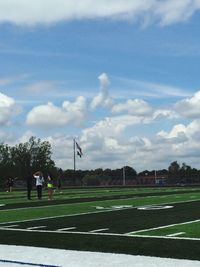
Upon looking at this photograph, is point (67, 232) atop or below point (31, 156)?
below

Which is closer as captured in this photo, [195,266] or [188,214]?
[195,266]

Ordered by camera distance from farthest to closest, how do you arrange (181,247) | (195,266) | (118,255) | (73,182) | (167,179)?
(73,182)
(167,179)
(181,247)
(118,255)
(195,266)

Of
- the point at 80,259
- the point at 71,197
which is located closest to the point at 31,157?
the point at 71,197

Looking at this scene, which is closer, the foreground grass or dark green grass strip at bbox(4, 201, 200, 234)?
the foreground grass

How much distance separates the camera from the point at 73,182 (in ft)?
292

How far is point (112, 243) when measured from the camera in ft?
33.8

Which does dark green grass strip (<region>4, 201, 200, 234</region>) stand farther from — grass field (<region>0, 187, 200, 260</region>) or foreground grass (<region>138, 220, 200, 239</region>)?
foreground grass (<region>138, 220, 200, 239</region>)

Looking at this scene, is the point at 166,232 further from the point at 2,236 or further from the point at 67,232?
the point at 2,236

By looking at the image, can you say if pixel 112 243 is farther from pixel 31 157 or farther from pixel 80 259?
pixel 31 157

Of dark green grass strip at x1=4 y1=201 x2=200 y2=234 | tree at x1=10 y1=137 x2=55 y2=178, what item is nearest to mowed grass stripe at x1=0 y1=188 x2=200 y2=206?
dark green grass strip at x1=4 y1=201 x2=200 y2=234

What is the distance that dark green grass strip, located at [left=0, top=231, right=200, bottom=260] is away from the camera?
9.03 meters

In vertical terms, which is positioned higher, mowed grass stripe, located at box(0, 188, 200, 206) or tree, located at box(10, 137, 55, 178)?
tree, located at box(10, 137, 55, 178)

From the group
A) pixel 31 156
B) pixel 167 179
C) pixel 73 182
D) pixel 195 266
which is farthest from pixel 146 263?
pixel 31 156

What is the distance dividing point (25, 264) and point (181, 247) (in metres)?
3.02
